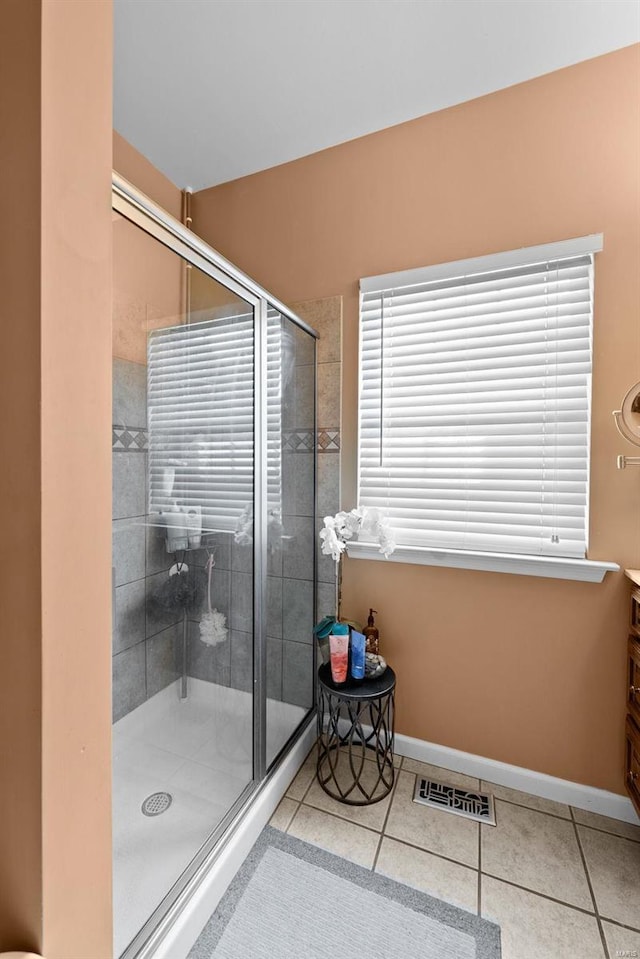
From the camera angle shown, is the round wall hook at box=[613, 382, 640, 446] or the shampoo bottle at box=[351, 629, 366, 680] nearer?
the round wall hook at box=[613, 382, 640, 446]

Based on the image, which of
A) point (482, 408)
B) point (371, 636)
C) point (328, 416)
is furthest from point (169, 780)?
point (482, 408)

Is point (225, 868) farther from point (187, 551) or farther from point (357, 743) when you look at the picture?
point (187, 551)

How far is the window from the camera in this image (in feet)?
4.90

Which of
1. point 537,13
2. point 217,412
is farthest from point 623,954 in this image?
point 537,13

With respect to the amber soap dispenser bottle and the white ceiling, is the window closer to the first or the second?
the amber soap dispenser bottle

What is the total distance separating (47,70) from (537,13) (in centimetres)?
159

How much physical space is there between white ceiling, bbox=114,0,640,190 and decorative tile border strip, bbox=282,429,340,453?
1.27m

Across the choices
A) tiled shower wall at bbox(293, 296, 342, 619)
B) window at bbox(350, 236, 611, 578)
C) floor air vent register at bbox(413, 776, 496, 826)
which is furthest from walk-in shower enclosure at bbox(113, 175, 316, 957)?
floor air vent register at bbox(413, 776, 496, 826)

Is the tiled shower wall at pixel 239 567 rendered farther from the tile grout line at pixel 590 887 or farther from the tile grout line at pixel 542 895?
the tile grout line at pixel 590 887

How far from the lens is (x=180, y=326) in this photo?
46.7 inches

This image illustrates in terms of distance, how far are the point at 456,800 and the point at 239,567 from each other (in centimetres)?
119
